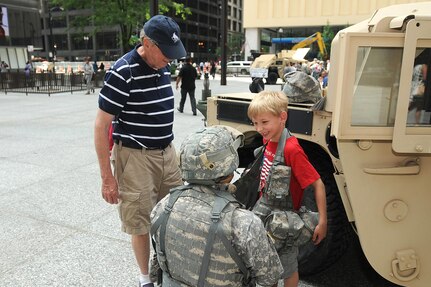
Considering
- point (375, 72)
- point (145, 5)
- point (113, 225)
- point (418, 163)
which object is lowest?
point (113, 225)

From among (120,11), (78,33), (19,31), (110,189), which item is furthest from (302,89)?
(19,31)

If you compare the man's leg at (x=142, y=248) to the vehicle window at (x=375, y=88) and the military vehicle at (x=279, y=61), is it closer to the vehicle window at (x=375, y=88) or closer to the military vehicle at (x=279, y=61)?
the vehicle window at (x=375, y=88)

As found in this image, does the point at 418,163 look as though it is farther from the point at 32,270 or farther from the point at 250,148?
the point at 32,270

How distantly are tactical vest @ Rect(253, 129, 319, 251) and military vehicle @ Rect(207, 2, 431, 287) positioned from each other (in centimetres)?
27

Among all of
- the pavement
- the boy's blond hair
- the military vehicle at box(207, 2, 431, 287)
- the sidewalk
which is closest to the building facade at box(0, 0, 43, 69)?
the sidewalk

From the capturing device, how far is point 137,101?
8.24 ft

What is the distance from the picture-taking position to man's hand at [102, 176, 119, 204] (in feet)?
8.14

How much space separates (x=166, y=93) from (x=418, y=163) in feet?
5.03

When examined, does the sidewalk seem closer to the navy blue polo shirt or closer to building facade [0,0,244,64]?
the navy blue polo shirt

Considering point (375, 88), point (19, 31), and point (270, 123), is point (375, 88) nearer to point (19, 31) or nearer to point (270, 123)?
point (270, 123)

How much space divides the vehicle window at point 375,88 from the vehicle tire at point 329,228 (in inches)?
31.5

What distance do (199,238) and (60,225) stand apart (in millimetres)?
2942

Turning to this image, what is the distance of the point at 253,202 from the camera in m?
2.49

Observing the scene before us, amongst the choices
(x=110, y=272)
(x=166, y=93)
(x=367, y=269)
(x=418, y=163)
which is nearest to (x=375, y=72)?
(x=418, y=163)
